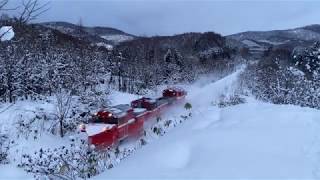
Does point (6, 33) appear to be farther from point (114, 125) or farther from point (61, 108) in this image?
point (61, 108)

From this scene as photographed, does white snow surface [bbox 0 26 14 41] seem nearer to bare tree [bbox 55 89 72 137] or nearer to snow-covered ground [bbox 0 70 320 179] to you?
snow-covered ground [bbox 0 70 320 179]

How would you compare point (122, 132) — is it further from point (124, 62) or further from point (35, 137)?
point (124, 62)

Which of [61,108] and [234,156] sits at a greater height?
[234,156]

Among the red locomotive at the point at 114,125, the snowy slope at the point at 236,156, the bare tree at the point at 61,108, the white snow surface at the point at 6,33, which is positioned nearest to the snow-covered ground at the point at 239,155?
the snowy slope at the point at 236,156

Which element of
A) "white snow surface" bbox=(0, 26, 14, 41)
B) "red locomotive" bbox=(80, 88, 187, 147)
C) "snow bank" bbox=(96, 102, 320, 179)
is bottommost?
"red locomotive" bbox=(80, 88, 187, 147)

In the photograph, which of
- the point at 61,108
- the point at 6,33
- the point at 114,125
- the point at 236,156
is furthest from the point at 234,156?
the point at 61,108

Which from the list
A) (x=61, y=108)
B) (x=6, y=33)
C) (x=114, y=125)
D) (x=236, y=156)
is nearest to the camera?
(x=6, y=33)

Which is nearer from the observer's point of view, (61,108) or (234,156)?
(234,156)

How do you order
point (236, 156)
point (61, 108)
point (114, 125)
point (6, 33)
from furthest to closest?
1. point (61, 108)
2. point (114, 125)
3. point (236, 156)
4. point (6, 33)

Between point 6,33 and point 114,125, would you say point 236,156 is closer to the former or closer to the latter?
point 6,33

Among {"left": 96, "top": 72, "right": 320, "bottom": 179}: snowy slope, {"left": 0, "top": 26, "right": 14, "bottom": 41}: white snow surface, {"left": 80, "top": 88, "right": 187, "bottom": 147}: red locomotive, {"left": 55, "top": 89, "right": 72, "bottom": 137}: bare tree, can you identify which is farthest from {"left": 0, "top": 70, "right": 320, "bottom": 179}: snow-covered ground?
{"left": 55, "top": 89, "right": 72, "bottom": 137}: bare tree

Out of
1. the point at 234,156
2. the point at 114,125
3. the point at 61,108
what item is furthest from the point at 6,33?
the point at 61,108

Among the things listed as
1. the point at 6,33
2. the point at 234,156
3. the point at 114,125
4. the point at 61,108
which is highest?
the point at 6,33
